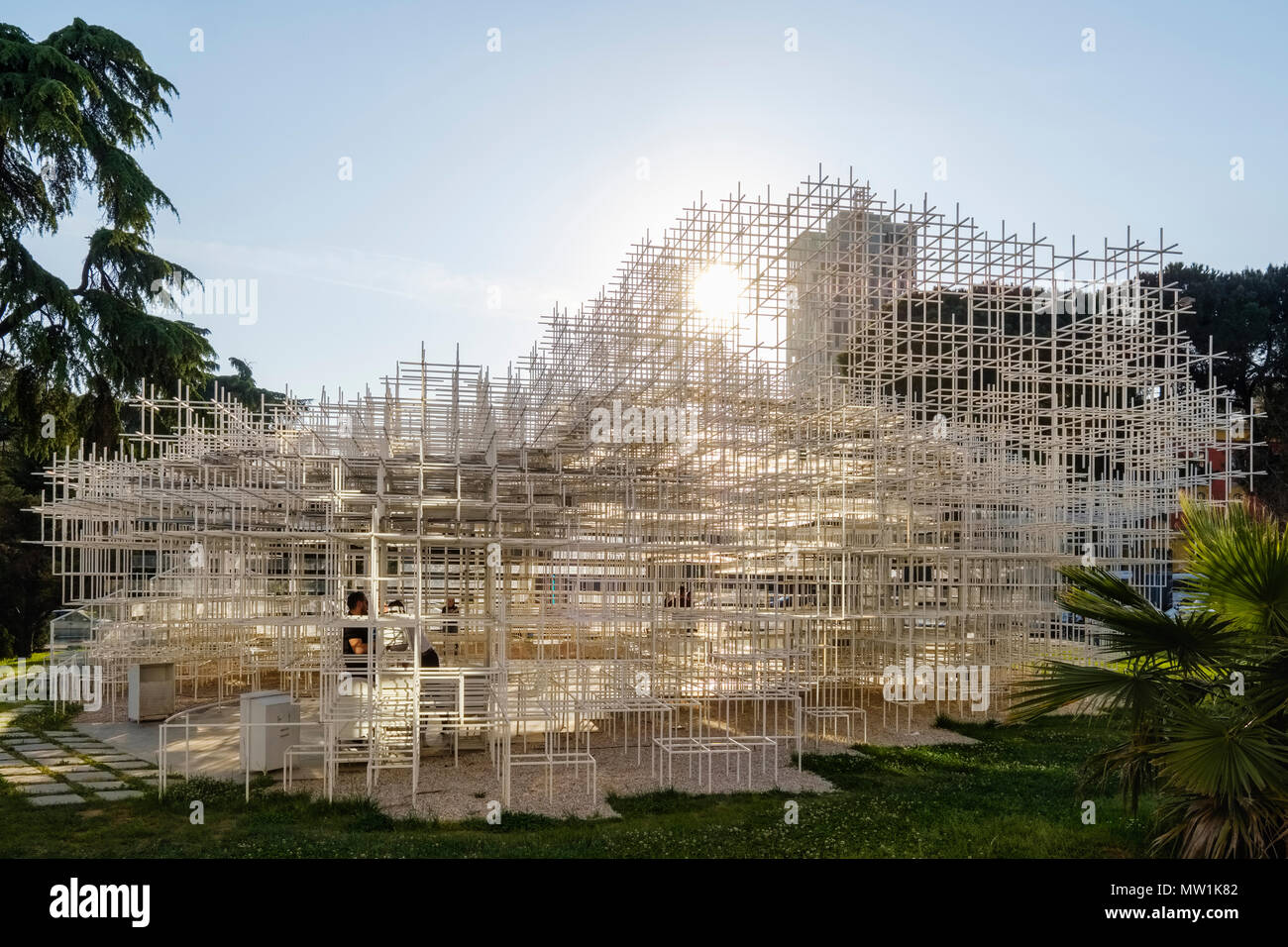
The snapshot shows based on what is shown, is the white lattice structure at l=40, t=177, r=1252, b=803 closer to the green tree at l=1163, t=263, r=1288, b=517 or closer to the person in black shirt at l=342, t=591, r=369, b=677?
the person in black shirt at l=342, t=591, r=369, b=677

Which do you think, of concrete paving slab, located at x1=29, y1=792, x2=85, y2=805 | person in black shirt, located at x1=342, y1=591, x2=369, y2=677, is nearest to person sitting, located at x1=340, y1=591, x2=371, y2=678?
person in black shirt, located at x1=342, y1=591, x2=369, y2=677

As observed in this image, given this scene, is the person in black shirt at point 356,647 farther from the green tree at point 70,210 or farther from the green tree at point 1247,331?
the green tree at point 1247,331

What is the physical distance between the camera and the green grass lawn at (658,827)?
807 cm

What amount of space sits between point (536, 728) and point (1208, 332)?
34900 millimetres

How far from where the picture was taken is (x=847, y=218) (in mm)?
15906

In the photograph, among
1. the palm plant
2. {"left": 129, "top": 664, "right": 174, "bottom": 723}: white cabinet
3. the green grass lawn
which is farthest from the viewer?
{"left": 129, "top": 664, "right": 174, "bottom": 723}: white cabinet

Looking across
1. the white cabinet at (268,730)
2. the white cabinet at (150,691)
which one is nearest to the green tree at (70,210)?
the white cabinet at (150,691)

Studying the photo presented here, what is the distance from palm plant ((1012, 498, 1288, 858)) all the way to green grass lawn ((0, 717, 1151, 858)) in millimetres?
1689

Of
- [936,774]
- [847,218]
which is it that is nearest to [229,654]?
[936,774]

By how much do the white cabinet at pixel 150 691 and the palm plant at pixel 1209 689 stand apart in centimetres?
1387

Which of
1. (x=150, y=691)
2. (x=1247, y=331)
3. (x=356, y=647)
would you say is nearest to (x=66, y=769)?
(x=150, y=691)

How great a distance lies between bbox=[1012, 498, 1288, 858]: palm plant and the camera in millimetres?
5926

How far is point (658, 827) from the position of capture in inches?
357
